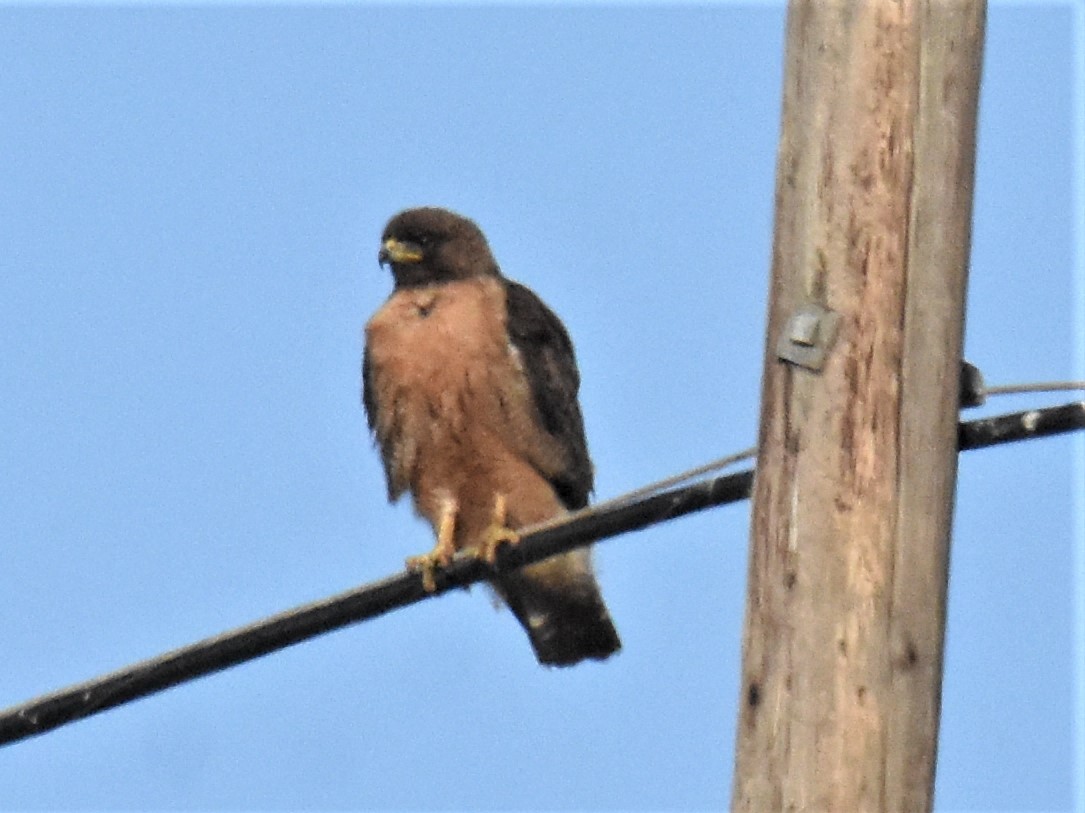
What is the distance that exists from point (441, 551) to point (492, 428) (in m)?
0.53

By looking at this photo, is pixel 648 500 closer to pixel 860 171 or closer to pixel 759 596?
pixel 759 596

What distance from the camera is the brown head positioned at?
7.48 meters

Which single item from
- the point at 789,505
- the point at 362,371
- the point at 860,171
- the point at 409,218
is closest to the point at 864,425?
the point at 789,505

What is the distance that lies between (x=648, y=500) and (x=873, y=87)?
1.07 metres

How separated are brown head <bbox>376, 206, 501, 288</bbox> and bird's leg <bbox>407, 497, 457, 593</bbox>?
944 millimetres

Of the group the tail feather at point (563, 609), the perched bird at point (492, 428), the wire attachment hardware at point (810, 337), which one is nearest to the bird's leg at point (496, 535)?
the perched bird at point (492, 428)

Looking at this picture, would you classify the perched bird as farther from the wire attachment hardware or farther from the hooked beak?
the wire attachment hardware

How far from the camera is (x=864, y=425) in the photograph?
385 cm

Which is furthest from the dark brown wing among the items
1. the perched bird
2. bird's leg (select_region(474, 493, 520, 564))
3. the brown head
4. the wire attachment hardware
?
the wire attachment hardware

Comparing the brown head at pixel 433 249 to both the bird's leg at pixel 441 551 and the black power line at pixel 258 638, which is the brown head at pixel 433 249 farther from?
the black power line at pixel 258 638

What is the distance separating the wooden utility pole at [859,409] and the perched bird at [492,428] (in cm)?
282

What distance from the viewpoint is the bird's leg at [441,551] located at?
566 cm

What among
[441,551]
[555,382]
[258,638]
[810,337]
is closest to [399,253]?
[555,382]

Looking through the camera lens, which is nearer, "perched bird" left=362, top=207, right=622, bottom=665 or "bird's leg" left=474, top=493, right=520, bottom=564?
"bird's leg" left=474, top=493, right=520, bottom=564
